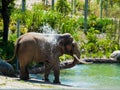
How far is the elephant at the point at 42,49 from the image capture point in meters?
14.7

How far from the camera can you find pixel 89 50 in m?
29.4

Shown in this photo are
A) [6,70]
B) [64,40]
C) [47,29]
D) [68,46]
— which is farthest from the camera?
[47,29]

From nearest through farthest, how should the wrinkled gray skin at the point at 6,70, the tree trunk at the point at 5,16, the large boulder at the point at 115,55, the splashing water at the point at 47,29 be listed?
1. the wrinkled gray skin at the point at 6,70
2. the tree trunk at the point at 5,16
3. the large boulder at the point at 115,55
4. the splashing water at the point at 47,29

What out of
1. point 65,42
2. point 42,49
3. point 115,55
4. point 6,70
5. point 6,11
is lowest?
point 115,55

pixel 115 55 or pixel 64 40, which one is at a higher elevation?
pixel 64 40

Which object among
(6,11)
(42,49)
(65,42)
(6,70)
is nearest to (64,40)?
(65,42)

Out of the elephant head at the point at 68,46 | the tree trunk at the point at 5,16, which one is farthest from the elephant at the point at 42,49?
the tree trunk at the point at 5,16

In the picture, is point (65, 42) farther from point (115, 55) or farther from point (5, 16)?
point (115, 55)

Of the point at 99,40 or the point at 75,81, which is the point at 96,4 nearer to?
the point at 99,40

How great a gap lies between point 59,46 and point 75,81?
2206 mm

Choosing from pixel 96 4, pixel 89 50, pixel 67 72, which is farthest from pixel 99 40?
pixel 96 4

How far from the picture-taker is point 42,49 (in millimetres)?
14938

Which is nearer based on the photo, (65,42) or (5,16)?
(65,42)

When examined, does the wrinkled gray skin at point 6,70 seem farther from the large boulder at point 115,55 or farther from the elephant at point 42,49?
the large boulder at point 115,55
